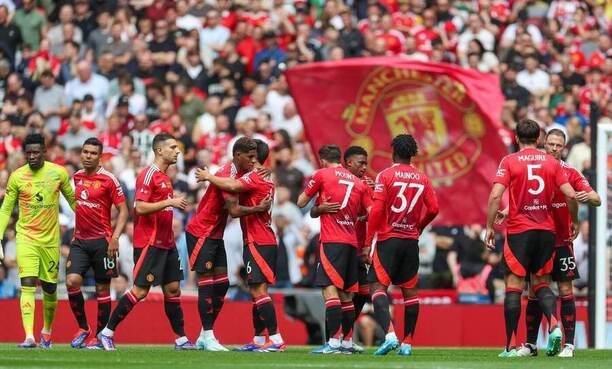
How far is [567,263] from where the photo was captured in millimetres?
20703

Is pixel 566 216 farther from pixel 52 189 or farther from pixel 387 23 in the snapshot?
pixel 387 23

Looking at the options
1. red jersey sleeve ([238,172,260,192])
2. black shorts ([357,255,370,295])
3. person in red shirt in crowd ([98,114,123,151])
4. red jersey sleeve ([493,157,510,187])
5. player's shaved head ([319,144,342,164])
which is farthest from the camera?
person in red shirt in crowd ([98,114,123,151])

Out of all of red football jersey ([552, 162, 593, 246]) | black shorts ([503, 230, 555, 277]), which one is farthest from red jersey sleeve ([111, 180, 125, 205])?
red football jersey ([552, 162, 593, 246])

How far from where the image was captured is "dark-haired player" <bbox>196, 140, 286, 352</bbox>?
20.4m

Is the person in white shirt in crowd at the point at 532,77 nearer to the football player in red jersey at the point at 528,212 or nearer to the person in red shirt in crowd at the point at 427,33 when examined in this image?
the person in red shirt in crowd at the point at 427,33

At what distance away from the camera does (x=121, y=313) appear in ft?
67.4

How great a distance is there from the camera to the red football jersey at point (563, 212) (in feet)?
67.2

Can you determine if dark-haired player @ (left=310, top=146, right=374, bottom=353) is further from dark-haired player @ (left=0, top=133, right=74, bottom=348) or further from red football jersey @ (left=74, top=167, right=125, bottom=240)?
dark-haired player @ (left=0, top=133, right=74, bottom=348)

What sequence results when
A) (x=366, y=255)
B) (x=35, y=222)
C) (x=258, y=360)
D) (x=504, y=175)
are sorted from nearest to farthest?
(x=258, y=360) → (x=504, y=175) → (x=366, y=255) → (x=35, y=222)

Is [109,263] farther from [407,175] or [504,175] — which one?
[504,175]

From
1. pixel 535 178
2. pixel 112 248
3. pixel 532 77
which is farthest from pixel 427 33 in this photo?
pixel 535 178

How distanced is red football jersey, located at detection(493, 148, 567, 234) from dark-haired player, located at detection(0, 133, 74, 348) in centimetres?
545

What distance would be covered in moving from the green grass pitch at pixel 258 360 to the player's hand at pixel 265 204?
170 centimetres

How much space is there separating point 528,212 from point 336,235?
233cm
